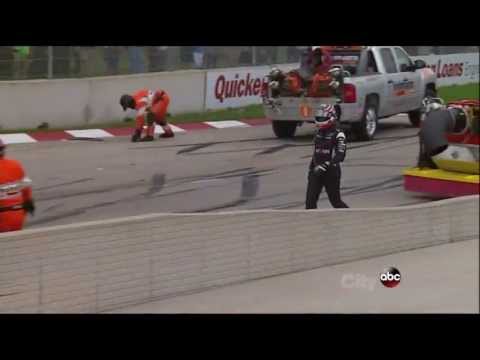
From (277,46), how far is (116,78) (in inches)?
70.4

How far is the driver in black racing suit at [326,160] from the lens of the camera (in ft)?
29.0

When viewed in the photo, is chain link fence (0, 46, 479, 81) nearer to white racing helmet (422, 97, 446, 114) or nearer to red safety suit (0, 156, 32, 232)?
red safety suit (0, 156, 32, 232)

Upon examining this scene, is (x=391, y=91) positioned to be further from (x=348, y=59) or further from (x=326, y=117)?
(x=326, y=117)

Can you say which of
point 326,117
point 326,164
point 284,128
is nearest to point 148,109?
point 284,128

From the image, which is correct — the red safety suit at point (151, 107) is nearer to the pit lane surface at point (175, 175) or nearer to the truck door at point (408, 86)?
the pit lane surface at point (175, 175)

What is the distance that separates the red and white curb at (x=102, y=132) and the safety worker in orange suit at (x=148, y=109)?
0.37 feet

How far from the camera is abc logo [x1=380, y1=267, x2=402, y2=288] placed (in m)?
7.36

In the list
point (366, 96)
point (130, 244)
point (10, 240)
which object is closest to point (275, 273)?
point (130, 244)

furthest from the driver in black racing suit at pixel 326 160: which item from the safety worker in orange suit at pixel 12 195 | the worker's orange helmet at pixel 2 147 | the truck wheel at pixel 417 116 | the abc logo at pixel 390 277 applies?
the worker's orange helmet at pixel 2 147

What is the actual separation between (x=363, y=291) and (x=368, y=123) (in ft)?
13.7

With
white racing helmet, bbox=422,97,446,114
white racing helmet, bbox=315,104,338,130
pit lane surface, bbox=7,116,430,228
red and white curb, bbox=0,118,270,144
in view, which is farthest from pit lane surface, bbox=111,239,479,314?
white racing helmet, bbox=422,97,446,114

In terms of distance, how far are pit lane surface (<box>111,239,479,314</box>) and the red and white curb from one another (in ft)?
6.31

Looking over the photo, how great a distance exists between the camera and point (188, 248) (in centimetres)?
774
